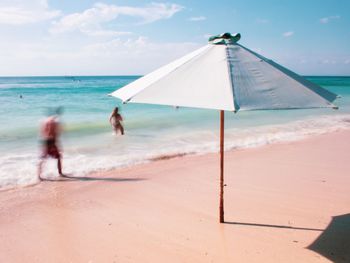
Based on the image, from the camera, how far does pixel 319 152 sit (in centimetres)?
950

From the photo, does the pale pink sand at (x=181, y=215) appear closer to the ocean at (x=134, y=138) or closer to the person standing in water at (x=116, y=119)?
the ocean at (x=134, y=138)

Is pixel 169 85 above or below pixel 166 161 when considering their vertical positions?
above

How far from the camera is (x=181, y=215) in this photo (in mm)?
5141

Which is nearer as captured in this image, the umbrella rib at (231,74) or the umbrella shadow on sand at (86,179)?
the umbrella rib at (231,74)

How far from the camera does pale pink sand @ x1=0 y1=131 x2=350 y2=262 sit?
13.4 ft

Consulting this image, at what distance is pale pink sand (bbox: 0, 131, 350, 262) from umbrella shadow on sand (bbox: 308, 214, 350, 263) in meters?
0.01

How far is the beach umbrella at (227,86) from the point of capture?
3055mm

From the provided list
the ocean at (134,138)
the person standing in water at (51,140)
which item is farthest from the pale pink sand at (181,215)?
the ocean at (134,138)

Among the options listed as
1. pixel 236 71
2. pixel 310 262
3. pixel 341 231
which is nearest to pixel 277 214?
pixel 341 231

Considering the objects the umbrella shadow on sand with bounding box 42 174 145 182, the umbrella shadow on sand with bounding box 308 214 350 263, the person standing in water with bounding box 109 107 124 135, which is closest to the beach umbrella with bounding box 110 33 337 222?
the umbrella shadow on sand with bounding box 308 214 350 263

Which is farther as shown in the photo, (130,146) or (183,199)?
(130,146)

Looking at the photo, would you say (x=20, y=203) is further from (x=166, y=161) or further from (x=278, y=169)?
(x=278, y=169)

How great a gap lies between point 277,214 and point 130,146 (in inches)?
272

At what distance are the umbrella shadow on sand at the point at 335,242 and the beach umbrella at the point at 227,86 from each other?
1855 millimetres
